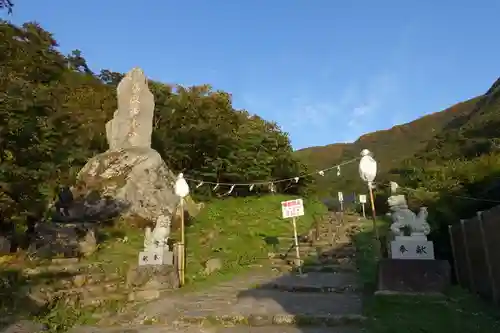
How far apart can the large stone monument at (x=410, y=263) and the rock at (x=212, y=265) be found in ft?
18.8

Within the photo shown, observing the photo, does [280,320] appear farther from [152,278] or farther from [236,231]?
[236,231]

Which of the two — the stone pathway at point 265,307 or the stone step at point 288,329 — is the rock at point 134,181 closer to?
the stone pathway at point 265,307

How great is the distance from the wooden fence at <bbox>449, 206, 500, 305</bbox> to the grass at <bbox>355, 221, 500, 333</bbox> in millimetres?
300

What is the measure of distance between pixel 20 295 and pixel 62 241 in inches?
173

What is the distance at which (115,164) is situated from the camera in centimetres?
1753

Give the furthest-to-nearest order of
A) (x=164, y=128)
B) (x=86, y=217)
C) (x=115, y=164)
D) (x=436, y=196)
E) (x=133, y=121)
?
(x=164, y=128), (x=133, y=121), (x=115, y=164), (x=86, y=217), (x=436, y=196)

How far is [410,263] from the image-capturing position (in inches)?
299

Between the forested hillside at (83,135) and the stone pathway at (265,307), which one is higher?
the forested hillside at (83,135)

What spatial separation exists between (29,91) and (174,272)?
6.72 m

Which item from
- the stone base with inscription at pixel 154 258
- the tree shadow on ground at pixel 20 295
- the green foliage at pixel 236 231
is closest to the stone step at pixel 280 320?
the tree shadow on ground at pixel 20 295

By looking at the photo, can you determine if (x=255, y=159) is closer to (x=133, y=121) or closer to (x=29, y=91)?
(x=133, y=121)

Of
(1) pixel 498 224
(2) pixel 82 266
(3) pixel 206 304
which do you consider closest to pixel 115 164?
(2) pixel 82 266

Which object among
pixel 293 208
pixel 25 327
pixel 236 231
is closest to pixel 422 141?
pixel 236 231

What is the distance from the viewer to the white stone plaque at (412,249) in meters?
7.69
